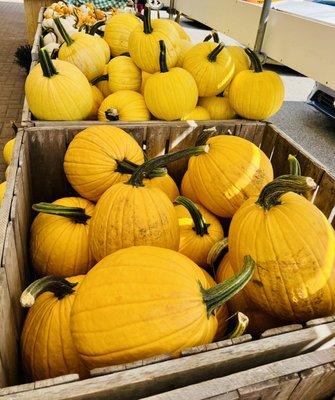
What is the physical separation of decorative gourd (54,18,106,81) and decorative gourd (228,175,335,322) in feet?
4.46

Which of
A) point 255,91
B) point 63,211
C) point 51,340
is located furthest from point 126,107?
point 51,340

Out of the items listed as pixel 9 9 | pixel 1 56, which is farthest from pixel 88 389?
pixel 9 9

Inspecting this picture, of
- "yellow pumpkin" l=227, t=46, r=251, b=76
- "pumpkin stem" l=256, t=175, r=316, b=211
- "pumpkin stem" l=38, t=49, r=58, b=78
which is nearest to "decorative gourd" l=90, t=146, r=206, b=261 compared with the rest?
"pumpkin stem" l=256, t=175, r=316, b=211

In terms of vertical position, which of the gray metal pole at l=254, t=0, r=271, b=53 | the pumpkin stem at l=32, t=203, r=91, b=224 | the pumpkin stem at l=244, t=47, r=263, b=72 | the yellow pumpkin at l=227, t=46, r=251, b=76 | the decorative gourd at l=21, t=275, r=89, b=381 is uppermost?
the gray metal pole at l=254, t=0, r=271, b=53

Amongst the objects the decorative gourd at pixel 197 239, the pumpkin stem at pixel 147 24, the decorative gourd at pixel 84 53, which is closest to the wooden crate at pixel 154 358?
the decorative gourd at pixel 197 239

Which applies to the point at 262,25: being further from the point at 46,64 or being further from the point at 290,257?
the point at 290,257

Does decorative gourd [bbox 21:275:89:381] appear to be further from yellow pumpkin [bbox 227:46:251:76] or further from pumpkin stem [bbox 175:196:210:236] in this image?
yellow pumpkin [bbox 227:46:251:76]

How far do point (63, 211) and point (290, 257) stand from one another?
68 cm

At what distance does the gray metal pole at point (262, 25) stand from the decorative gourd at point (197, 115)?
2.11 feet

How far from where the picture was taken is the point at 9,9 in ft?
31.9

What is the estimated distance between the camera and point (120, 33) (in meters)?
2.16

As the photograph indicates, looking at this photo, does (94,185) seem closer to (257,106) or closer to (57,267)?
(57,267)

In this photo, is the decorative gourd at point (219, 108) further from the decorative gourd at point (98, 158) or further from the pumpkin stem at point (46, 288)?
the pumpkin stem at point (46, 288)

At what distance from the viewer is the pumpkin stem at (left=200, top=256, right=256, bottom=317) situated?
0.73m
